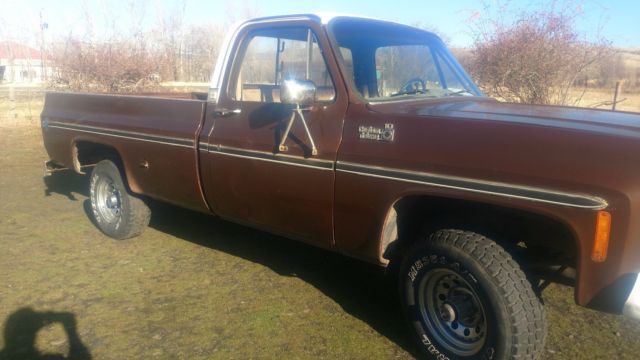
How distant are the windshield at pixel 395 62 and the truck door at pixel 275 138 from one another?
226mm

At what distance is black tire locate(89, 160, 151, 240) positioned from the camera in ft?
16.8

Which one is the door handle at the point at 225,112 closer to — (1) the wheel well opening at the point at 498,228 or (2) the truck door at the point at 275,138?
(2) the truck door at the point at 275,138

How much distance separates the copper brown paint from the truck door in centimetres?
1

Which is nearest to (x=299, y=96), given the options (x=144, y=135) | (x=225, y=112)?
(x=225, y=112)

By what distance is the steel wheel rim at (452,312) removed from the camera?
286cm

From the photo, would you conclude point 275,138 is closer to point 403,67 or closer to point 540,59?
point 403,67

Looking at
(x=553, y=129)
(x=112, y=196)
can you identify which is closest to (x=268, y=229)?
(x=553, y=129)

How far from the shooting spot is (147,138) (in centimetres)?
451

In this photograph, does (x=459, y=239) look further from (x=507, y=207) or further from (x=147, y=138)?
(x=147, y=138)

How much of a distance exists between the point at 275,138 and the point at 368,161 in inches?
30.3

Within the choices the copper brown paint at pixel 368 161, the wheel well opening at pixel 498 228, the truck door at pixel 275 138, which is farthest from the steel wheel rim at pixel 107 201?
the wheel well opening at pixel 498 228

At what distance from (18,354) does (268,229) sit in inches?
67.3

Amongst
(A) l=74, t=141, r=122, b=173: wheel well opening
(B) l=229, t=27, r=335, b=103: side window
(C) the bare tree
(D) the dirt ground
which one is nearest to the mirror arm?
(B) l=229, t=27, r=335, b=103: side window

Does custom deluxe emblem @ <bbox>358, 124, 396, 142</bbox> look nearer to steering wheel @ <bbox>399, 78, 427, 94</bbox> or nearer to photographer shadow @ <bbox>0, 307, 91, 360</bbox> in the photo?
steering wheel @ <bbox>399, 78, 427, 94</bbox>
